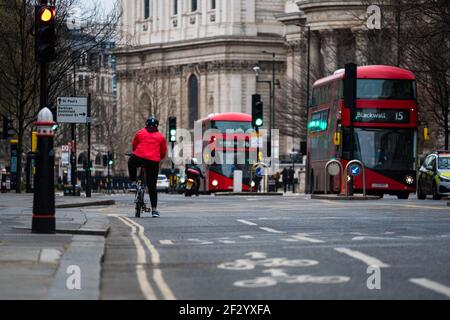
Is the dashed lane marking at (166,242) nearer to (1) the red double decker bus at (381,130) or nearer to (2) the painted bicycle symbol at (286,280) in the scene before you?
(2) the painted bicycle symbol at (286,280)

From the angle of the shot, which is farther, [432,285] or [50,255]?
[50,255]

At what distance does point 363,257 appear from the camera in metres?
15.8

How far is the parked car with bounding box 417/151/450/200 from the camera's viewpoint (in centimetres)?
5130

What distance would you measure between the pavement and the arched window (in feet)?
473

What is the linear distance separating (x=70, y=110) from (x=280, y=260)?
20677 mm

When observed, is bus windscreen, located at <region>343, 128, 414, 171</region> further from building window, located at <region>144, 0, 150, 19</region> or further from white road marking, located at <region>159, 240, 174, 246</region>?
building window, located at <region>144, 0, 150, 19</region>

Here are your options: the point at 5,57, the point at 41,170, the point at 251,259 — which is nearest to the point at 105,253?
the point at 251,259

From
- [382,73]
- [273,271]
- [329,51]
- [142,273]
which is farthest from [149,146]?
[329,51]

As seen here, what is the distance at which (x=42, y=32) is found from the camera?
21.8 meters

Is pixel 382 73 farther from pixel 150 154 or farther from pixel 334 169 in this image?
pixel 150 154

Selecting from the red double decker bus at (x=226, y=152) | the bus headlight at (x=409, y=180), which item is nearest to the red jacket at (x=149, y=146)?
the bus headlight at (x=409, y=180)

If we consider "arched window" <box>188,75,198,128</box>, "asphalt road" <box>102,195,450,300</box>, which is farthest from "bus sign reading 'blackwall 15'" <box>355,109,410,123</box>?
"arched window" <box>188,75,198,128</box>
